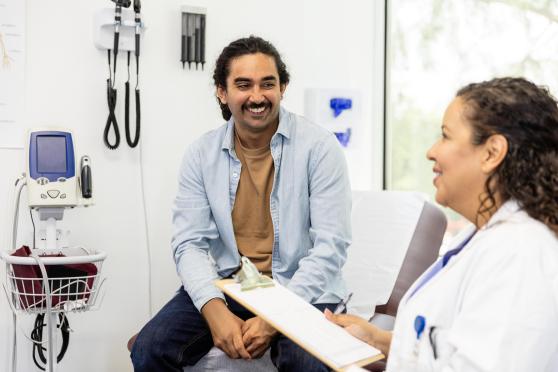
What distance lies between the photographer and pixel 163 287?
2533 millimetres

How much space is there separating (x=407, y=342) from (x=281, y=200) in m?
0.90

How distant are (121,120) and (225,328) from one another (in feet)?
3.57

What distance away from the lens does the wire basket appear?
1.83m

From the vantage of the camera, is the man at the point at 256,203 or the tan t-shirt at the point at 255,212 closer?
the man at the point at 256,203

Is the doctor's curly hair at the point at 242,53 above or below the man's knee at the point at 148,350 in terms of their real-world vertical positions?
above

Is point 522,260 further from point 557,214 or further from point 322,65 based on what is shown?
point 322,65

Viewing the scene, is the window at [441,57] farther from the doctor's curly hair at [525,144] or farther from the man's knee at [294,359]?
the doctor's curly hair at [525,144]

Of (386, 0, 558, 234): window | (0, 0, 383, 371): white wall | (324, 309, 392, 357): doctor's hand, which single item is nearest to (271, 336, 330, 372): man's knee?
(324, 309, 392, 357): doctor's hand

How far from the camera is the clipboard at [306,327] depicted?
3.73 feet

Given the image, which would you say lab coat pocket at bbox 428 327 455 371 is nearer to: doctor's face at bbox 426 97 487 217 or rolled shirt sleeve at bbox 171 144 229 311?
doctor's face at bbox 426 97 487 217

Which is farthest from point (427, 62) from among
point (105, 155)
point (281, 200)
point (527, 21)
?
point (105, 155)

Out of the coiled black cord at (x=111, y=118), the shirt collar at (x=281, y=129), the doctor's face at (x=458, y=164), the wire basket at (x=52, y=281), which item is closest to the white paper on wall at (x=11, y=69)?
the coiled black cord at (x=111, y=118)

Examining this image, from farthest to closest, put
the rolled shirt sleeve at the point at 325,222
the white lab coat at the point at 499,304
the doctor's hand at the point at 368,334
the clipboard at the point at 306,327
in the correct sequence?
the rolled shirt sleeve at the point at 325,222 → the doctor's hand at the point at 368,334 → the clipboard at the point at 306,327 → the white lab coat at the point at 499,304

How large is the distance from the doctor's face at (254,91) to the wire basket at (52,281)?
0.60 m
